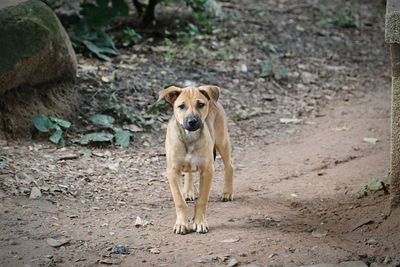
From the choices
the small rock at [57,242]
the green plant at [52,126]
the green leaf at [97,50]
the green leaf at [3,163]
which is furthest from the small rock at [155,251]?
the green leaf at [97,50]

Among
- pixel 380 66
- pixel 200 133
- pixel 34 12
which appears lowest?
pixel 380 66

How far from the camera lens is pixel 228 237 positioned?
5547 mm

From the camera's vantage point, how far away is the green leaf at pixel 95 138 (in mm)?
7568

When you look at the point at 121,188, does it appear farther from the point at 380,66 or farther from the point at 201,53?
the point at 380,66

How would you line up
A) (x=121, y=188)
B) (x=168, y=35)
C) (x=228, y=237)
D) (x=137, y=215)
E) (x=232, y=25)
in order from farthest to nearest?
(x=232, y=25) → (x=168, y=35) → (x=121, y=188) → (x=137, y=215) → (x=228, y=237)

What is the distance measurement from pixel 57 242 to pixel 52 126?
2.44 metres

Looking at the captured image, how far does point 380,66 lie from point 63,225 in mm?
6894

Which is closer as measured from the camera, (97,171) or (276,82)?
(97,171)

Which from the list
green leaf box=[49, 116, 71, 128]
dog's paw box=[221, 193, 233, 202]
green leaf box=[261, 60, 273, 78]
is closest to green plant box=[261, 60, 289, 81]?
green leaf box=[261, 60, 273, 78]

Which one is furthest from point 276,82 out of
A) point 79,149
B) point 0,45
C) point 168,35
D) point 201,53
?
point 0,45

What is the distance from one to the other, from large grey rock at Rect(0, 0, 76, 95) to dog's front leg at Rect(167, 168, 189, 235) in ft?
7.38

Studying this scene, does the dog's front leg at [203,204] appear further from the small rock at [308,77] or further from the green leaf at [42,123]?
the small rock at [308,77]

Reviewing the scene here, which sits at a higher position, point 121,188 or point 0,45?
point 0,45

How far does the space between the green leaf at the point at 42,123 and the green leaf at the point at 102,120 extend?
0.53 meters
